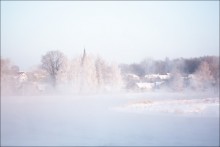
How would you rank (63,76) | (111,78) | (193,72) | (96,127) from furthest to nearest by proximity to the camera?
(193,72)
(111,78)
(63,76)
(96,127)

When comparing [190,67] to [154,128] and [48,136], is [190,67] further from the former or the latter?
[48,136]

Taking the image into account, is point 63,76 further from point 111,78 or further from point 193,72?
point 193,72

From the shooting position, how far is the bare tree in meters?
30.4

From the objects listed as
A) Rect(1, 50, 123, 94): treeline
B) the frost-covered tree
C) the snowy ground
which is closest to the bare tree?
Rect(1, 50, 123, 94): treeline

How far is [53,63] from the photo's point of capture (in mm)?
32312

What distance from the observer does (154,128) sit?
607 inches

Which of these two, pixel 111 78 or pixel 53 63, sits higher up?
pixel 53 63

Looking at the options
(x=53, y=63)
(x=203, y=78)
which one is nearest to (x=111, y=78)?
(x=53, y=63)

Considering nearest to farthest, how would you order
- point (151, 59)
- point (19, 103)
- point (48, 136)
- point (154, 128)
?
point (48, 136) → point (154, 128) → point (19, 103) → point (151, 59)

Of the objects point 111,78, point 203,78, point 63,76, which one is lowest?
point 203,78

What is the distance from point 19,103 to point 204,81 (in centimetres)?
2877

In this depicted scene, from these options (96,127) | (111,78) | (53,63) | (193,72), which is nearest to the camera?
(96,127)

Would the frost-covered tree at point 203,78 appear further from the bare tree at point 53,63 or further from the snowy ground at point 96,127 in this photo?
the snowy ground at point 96,127

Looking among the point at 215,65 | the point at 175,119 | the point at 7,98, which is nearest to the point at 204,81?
the point at 215,65
